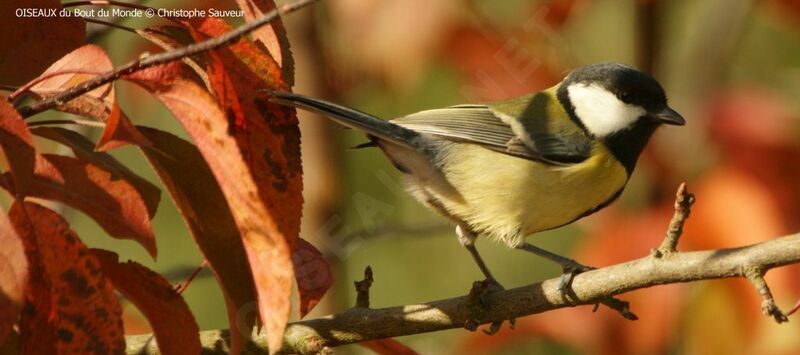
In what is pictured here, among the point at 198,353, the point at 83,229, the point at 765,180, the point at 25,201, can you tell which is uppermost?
the point at 83,229

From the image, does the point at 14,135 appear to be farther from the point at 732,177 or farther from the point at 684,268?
the point at 732,177

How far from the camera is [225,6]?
2863 mm

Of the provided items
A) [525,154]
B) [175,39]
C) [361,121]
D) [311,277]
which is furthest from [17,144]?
[525,154]

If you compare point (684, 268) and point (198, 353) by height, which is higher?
point (684, 268)

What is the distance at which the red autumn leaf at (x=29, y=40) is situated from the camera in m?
1.45

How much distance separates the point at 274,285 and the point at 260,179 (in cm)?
20

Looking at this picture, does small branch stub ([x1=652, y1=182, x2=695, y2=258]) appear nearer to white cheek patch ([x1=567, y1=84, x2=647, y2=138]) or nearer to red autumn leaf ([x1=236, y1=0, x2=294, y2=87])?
red autumn leaf ([x1=236, y1=0, x2=294, y2=87])

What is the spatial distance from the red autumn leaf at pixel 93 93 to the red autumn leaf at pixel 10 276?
0.14m

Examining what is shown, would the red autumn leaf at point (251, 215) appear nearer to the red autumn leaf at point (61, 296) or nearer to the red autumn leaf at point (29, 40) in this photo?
the red autumn leaf at point (61, 296)

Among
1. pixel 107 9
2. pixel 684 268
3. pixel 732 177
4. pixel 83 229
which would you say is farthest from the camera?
pixel 83 229

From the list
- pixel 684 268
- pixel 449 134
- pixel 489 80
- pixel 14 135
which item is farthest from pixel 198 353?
pixel 489 80

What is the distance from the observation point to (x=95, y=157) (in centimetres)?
142

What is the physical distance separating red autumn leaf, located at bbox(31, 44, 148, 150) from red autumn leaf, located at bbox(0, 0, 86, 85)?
0.09 metres

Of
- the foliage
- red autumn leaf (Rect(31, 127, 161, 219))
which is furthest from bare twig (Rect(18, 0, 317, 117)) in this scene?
red autumn leaf (Rect(31, 127, 161, 219))
